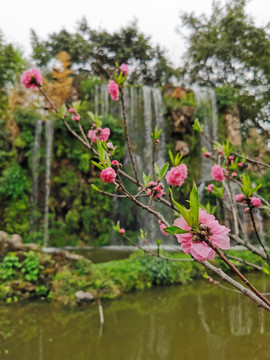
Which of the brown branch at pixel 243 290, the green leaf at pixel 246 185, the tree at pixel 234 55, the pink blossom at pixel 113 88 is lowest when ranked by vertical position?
the brown branch at pixel 243 290

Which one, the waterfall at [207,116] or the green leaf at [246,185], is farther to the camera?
the waterfall at [207,116]

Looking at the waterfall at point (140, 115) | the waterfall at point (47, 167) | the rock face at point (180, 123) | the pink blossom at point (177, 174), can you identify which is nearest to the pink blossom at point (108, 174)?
the pink blossom at point (177, 174)

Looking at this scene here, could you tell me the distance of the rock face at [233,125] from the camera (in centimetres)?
1362

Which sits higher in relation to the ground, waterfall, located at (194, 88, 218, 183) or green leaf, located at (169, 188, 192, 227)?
waterfall, located at (194, 88, 218, 183)

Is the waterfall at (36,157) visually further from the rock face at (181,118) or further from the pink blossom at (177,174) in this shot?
the pink blossom at (177,174)

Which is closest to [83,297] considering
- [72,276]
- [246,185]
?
[72,276]

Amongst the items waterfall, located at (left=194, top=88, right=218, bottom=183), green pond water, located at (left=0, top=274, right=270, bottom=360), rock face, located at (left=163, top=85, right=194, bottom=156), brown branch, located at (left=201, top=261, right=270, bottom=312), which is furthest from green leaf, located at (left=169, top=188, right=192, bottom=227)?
waterfall, located at (left=194, top=88, right=218, bottom=183)

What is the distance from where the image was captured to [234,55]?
16.3 metres

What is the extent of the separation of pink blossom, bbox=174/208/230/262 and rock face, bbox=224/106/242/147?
1398 centimetres

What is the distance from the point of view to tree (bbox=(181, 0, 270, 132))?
13.1 m

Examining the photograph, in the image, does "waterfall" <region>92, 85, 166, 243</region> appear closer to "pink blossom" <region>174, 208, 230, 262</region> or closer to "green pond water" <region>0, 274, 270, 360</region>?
"green pond water" <region>0, 274, 270, 360</region>

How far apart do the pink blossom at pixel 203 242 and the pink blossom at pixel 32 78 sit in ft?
5.59

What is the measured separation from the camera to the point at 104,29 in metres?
19.0

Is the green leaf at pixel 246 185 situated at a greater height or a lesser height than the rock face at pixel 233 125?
lesser
